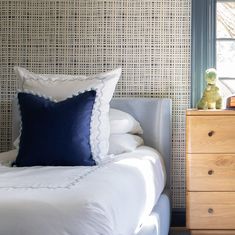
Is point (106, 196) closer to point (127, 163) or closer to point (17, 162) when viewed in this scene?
point (127, 163)

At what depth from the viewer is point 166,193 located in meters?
2.58

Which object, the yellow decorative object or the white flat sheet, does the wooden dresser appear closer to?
the yellow decorative object

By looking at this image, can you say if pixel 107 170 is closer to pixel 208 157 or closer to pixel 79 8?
pixel 208 157

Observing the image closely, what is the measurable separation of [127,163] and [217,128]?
69 cm

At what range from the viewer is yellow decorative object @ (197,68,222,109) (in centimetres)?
261

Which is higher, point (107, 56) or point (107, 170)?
point (107, 56)

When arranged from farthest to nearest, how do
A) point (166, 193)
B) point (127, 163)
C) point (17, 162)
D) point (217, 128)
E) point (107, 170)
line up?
point (166, 193)
point (217, 128)
point (17, 162)
point (127, 163)
point (107, 170)

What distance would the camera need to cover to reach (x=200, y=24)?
2855 mm

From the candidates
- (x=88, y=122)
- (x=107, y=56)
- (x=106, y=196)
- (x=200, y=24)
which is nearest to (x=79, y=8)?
(x=107, y=56)

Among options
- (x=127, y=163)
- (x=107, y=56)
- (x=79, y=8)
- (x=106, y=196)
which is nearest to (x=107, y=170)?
(x=127, y=163)

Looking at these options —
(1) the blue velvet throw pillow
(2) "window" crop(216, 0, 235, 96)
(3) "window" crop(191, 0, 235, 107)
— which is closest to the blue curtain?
(3) "window" crop(191, 0, 235, 107)

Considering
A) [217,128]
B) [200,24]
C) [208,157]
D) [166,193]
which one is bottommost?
[166,193]

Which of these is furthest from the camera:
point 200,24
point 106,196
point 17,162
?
point 200,24

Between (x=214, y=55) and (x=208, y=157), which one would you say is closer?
(x=208, y=157)
